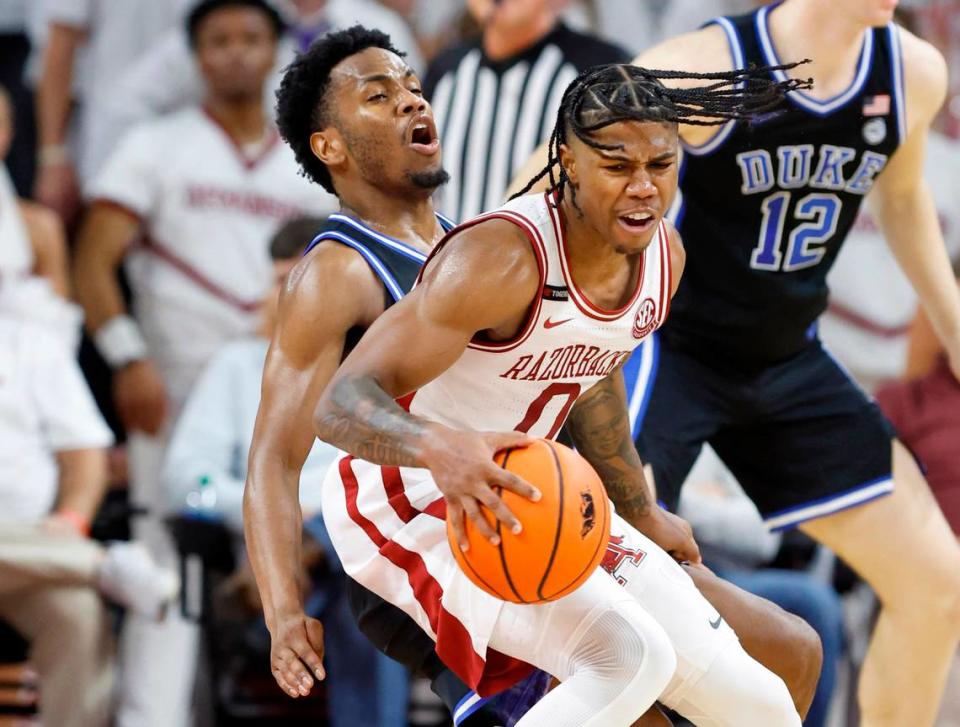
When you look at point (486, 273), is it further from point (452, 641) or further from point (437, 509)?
point (452, 641)

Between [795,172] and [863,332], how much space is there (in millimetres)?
2788

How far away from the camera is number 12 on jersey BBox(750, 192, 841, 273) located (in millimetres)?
4250

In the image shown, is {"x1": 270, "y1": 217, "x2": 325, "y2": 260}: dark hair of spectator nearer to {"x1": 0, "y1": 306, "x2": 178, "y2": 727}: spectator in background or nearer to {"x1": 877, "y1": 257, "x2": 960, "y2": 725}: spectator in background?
{"x1": 0, "y1": 306, "x2": 178, "y2": 727}: spectator in background

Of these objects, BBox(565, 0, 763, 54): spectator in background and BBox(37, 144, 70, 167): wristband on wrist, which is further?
BBox(565, 0, 763, 54): spectator in background

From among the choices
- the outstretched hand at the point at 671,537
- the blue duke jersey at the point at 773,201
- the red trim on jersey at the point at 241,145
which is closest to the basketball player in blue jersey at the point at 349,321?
the outstretched hand at the point at 671,537

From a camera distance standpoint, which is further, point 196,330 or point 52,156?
point 52,156

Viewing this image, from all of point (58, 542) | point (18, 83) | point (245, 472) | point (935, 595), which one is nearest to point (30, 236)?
point (18, 83)

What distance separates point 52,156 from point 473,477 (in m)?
4.37

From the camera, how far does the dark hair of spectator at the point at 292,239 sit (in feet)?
18.7

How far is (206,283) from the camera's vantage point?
6543 mm

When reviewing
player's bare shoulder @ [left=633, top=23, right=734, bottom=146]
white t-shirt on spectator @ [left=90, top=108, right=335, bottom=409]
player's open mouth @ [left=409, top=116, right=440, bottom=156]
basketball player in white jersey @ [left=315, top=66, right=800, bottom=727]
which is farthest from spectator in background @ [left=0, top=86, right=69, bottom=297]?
basketball player in white jersey @ [left=315, top=66, right=800, bottom=727]

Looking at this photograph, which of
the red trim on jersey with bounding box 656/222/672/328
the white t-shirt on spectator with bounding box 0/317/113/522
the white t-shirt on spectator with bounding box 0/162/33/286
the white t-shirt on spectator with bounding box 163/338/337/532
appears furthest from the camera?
the white t-shirt on spectator with bounding box 0/162/33/286

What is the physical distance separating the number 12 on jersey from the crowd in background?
113 centimetres

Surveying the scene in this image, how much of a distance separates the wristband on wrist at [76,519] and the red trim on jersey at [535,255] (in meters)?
2.73
